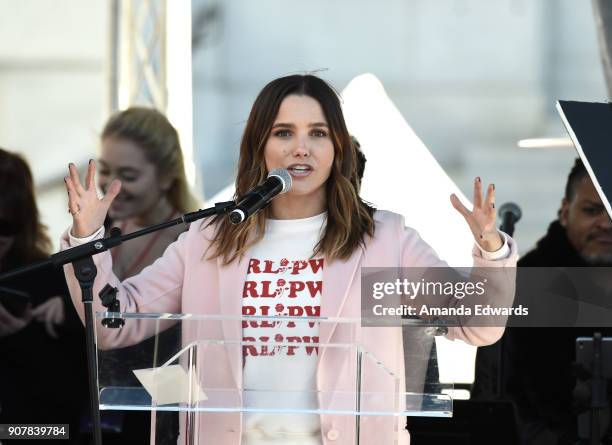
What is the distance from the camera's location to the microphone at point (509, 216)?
348cm

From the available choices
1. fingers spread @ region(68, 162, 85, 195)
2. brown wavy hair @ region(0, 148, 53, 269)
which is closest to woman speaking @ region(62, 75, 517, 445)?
fingers spread @ region(68, 162, 85, 195)

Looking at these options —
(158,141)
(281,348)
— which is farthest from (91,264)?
(158,141)

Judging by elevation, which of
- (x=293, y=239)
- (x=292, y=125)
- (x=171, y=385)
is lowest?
(x=171, y=385)

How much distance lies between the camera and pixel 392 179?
3.74m

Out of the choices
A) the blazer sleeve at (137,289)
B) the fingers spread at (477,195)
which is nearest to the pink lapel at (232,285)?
the blazer sleeve at (137,289)

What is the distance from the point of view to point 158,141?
146 inches

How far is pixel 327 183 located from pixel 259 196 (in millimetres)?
594

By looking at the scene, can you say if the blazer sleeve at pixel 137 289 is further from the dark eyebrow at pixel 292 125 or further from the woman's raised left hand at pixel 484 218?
the woman's raised left hand at pixel 484 218

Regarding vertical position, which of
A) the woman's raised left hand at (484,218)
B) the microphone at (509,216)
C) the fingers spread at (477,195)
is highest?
the microphone at (509,216)

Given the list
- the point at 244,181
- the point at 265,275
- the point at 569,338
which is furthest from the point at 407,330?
the point at 569,338

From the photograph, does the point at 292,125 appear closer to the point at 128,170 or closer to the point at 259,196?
the point at 259,196

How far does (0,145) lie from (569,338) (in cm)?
191


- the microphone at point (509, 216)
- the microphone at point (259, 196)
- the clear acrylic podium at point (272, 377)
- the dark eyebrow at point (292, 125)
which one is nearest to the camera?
the microphone at point (259, 196)

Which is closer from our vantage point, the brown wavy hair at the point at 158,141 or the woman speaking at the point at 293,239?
the woman speaking at the point at 293,239
